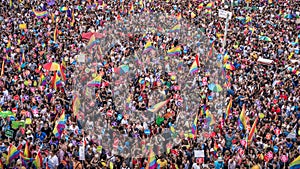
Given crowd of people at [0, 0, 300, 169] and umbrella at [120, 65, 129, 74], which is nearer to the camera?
crowd of people at [0, 0, 300, 169]

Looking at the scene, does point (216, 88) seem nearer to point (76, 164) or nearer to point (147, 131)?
point (147, 131)

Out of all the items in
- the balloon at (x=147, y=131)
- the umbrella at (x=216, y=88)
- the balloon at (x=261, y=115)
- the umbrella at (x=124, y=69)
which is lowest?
the balloon at (x=261, y=115)

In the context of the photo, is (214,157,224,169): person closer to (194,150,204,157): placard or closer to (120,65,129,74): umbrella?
(194,150,204,157): placard

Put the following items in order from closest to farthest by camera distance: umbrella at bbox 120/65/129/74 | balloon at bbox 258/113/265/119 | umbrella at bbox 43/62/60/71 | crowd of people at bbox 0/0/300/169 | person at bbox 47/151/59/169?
person at bbox 47/151/59/169 < crowd of people at bbox 0/0/300/169 < balloon at bbox 258/113/265/119 < umbrella at bbox 43/62/60/71 < umbrella at bbox 120/65/129/74

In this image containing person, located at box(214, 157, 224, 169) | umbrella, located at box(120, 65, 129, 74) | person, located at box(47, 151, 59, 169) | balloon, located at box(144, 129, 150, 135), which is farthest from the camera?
umbrella, located at box(120, 65, 129, 74)

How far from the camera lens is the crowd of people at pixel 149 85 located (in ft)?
60.7

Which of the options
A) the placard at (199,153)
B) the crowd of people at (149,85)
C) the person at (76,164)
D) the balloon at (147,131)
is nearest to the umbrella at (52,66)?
the crowd of people at (149,85)

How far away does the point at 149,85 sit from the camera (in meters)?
23.6

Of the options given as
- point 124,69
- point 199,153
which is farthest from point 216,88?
point 199,153

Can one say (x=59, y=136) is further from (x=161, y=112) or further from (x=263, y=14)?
(x=263, y=14)

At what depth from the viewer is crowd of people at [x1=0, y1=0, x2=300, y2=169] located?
18.5 meters

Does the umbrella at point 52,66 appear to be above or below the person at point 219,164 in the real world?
above

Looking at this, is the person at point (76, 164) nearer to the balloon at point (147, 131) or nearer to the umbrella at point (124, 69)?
the balloon at point (147, 131)

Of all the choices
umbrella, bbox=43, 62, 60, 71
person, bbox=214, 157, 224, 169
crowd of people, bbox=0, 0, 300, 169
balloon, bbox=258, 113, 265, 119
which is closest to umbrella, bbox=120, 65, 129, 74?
crowd of people, bbox=0, 0, 300, 169
